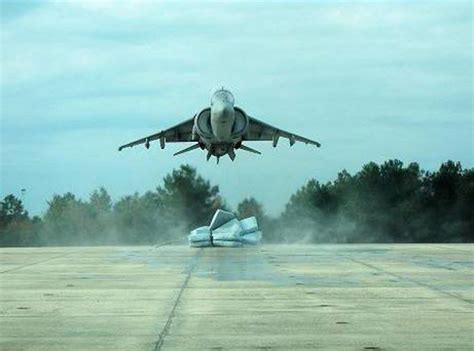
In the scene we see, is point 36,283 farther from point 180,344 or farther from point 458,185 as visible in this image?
point 458,185

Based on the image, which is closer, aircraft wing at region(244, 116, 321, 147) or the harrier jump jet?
the harrier jump jet

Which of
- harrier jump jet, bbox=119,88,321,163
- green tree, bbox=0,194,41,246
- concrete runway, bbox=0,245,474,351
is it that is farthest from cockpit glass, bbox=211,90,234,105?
green tree, bbox=0,194,41,246

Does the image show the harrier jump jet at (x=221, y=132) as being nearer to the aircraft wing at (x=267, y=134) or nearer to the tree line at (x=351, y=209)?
the aircraft wing at (x=267, y=134)

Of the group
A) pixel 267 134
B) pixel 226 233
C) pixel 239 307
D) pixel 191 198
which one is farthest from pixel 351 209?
pixel 239 307

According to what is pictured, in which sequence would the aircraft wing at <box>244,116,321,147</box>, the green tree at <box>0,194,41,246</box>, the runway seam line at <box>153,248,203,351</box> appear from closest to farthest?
1. the runway seam line at <box>153,248,203,351</box>
2. the aircraft wing at <box>244,116,321,147</box>
3. the green tree at <box>0,194,41,246</box>

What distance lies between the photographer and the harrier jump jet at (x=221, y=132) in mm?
32344

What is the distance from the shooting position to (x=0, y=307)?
42.5ft

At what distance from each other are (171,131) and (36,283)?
24.6m

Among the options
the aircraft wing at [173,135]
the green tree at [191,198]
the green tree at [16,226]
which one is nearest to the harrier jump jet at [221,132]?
the aircraft wing at [173,135]

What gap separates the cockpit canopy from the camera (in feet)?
107

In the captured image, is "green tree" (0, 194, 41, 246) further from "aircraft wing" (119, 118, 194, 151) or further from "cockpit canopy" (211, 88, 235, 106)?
"cockpit canopy" (211, 88, 235, 106)

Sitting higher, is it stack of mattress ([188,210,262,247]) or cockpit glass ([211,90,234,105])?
cockpit glass ([211,90,234,105])

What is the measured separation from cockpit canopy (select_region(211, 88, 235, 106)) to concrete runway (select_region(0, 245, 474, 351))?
39.4 feet

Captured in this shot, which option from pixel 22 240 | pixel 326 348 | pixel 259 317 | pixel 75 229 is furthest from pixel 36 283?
pixel 75 229
